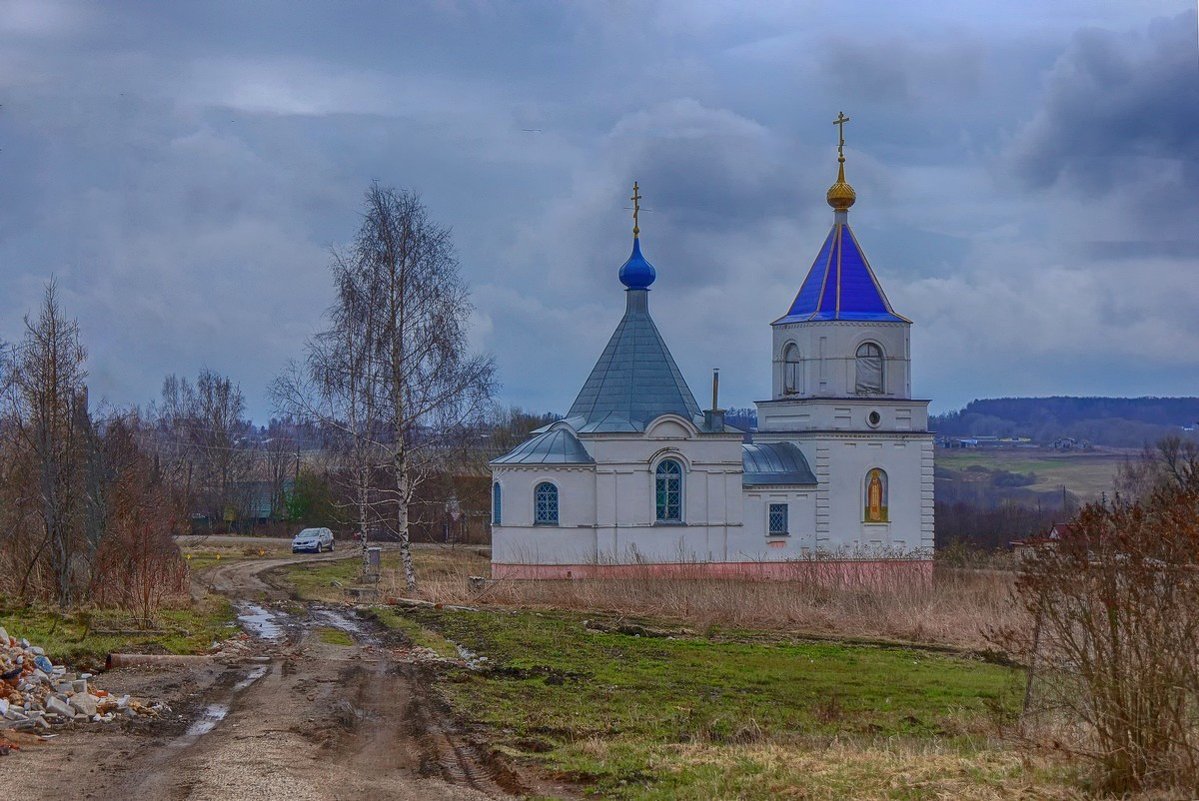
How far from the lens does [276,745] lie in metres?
10.2

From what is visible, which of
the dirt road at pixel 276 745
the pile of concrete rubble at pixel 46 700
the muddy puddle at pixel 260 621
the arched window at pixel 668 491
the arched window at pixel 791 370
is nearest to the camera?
the dirt road at pixel 276 745

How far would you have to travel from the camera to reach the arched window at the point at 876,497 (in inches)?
1260

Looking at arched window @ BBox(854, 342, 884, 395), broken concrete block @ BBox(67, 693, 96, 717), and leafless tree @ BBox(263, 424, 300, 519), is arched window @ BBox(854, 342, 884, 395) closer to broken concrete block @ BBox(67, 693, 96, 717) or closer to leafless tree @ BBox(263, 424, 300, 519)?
broken concrete block @ BBox(67, 693, 96, 717)

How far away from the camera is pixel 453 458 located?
31.5 m

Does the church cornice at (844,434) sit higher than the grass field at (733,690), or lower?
higher

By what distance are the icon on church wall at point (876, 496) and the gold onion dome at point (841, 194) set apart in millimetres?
6665

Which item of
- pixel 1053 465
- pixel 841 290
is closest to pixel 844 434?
pixel 841 290

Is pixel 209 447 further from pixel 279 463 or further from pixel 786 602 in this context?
pixel 786 602

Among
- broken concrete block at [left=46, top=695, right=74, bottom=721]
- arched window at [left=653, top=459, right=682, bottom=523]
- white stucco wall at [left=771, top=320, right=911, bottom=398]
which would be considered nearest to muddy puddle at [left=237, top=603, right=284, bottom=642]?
broken concrete block at [left=46, top=695, right=74, bottom=721]

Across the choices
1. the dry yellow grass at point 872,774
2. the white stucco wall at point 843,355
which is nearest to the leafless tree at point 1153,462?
the white stucco wall at point 843,355

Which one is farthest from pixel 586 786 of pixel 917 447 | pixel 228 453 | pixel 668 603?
pixel 228 453

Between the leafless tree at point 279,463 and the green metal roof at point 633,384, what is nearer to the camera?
the green metal roof at point 633,384

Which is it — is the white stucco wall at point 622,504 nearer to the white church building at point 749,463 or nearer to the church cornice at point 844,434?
the white church building at point 749,463

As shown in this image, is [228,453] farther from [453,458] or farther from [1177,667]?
[1177,667]
